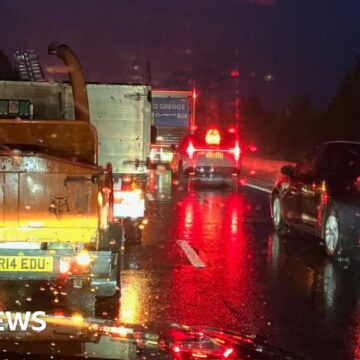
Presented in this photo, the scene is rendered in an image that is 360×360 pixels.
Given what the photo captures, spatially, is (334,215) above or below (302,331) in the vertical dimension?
above

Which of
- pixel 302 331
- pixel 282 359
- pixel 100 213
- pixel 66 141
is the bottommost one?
pixel 302 331

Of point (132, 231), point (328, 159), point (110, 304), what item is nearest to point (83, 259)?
point (110, 304)

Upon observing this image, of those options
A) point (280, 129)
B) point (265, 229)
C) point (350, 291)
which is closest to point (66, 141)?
point (350, 291)

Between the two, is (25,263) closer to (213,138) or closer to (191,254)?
(191,254)

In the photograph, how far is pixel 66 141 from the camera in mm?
7816

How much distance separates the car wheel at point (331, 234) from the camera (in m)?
10.6

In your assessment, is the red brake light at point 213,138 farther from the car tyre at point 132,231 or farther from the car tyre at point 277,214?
the car tyre at point 132,231

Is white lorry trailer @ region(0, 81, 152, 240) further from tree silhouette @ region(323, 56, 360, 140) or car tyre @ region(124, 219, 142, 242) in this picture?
tree silhouette @ region(323, 56, 360, 140)

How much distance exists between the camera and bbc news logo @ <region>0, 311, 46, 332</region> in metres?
4.55


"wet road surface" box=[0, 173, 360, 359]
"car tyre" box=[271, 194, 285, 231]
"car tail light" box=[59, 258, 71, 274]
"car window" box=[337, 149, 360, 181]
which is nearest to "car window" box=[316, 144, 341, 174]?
"car window" box=[337, 149, 360, 181]

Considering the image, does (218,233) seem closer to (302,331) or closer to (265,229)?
(265,229)

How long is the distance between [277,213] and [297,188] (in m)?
1.45

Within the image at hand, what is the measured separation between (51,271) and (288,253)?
18.3 feet

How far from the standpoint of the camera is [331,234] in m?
10.8
